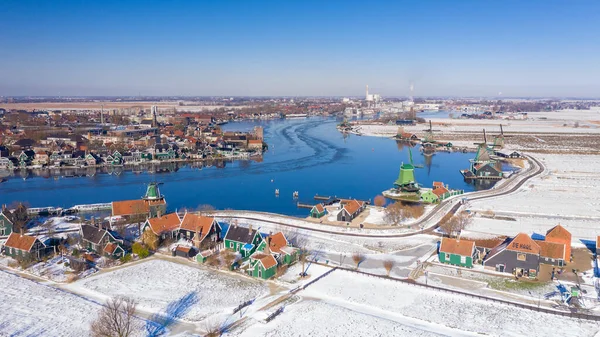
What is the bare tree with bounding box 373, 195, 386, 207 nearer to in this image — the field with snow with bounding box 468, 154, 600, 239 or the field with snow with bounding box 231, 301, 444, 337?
the field with snow with bounding box 468, 154, 600, 239

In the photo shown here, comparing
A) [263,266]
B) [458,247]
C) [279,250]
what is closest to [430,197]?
[458,247]

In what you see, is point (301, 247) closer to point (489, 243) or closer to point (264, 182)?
point (489, 243)

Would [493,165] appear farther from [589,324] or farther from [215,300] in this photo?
[215,300]

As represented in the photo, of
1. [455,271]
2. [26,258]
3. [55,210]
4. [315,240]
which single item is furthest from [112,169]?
[455,271]

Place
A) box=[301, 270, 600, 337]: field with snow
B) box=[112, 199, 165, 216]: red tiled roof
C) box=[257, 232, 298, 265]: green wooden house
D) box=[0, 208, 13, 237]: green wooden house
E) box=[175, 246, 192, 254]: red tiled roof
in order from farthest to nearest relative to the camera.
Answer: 1. box=[112, 199, 165, 216]: red tiled roof
2. box=[0, 208, 13, 237]: green wooden house
3. box=[175, 246, 192, 254]: red tiled roof
4. box=[257, 232, 298, 265]: green wooden house
5. box=[301, 270, 600, 337]: field with snow

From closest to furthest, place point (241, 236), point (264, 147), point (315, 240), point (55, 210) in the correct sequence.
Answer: point (241, 236)
point (315, 240)
point (55, 210)
point (264, 147)

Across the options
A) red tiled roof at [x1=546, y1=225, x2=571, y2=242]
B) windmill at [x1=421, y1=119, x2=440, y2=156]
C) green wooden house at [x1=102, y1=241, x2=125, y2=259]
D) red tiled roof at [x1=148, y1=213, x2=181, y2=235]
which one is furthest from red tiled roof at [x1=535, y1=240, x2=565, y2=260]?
windmill at [x1=421, y1=119, x2=440, y2=156]
